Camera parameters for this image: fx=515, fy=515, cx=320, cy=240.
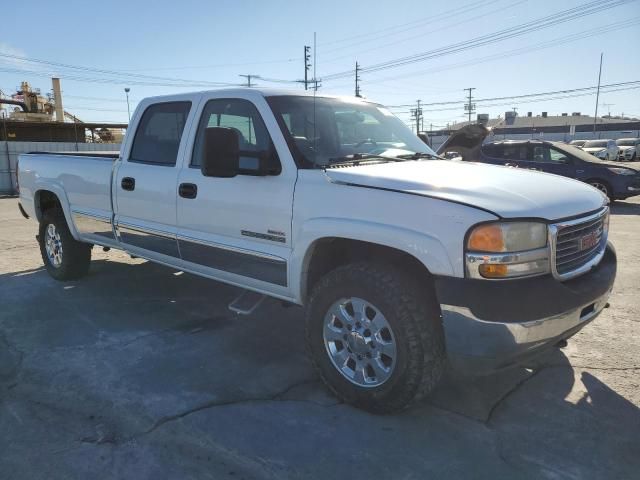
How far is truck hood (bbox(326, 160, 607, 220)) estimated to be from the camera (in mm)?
Result: 2650

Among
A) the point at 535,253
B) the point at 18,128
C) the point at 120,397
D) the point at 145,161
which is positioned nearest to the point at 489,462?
the point at 535,253

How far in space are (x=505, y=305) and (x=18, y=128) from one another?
138ft

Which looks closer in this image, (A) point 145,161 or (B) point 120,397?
(B) point 120,397

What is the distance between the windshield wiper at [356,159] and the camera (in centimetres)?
337

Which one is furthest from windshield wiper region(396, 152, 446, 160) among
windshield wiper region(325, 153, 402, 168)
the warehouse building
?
the warehouse building

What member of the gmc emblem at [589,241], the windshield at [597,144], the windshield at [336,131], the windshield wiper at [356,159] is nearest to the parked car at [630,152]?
the windshield at [597,144]

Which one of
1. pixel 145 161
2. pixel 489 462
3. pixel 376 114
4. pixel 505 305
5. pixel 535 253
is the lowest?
pixel 489 462

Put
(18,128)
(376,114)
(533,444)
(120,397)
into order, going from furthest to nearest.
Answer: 1. (18,128)
2. (376,114)
3. (120,397)
4. (533,444)

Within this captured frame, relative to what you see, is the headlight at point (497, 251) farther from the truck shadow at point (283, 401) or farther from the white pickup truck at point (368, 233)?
the truck shadow at point (283, 401)

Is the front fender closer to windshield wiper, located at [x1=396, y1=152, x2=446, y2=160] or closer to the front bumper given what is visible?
the front bumper

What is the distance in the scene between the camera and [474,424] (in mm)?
2908

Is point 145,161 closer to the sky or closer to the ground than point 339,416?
closer to the sky

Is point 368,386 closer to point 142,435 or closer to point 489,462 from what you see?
point 489,462

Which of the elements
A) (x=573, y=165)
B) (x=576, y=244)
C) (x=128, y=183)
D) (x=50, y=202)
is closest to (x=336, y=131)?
(x=576, y=244)
